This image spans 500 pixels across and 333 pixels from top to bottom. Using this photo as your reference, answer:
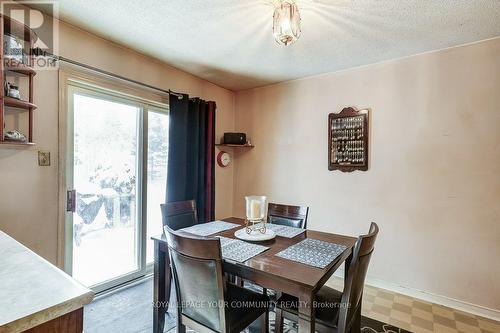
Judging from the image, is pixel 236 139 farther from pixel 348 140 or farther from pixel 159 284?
pixel 159 284

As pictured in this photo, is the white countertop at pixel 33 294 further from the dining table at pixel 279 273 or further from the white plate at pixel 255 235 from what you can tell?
the white plate at pixel 255 235

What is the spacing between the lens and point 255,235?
182cm

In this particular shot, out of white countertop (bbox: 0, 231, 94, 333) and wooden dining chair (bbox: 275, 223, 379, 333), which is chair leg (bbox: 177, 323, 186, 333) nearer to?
wooden dining chair (bbox: 275, 223, 379, 333)

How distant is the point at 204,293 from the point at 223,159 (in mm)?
2483

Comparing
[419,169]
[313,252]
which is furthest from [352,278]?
[419,169]

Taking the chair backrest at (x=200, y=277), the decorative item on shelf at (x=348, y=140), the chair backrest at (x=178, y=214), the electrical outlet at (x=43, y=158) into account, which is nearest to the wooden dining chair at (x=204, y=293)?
the chair backrest at (x=200, y=277)

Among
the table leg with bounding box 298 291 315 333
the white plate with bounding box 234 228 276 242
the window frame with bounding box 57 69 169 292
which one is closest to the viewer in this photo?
the table leg with bounding box 298 291 315 333

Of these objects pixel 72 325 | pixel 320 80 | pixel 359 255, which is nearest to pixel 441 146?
pixel 320 80

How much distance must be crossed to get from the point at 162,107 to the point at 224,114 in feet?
3.34

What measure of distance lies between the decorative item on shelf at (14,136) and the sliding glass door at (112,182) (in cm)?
43

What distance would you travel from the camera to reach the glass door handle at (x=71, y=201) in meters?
2.17

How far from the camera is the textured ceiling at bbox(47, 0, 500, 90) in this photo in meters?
1.80

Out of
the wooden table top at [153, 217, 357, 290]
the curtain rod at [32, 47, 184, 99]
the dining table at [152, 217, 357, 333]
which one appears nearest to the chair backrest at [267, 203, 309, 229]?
the dining table at [152, 217, 357, 333]

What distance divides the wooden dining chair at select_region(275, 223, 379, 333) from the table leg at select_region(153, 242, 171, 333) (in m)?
0.84
